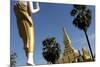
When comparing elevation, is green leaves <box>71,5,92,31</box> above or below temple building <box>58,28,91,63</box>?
above

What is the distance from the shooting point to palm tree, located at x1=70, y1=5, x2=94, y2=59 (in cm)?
207

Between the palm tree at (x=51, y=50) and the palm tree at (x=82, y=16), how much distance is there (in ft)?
0.82

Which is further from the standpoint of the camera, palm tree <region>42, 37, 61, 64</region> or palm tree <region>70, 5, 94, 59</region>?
palm tree <region>70, 5, 94, 59</region>

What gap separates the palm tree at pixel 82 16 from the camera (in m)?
2.07

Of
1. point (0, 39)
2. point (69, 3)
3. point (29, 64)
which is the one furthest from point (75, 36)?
point (0, 39)

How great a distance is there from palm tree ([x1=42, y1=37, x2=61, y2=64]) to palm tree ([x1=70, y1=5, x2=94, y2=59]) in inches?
9.9

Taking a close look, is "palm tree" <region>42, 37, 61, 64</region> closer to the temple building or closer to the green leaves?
the temple building

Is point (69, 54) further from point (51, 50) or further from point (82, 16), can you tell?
point (82, 16)

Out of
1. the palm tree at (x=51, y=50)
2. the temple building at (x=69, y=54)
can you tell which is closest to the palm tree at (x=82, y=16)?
the temple building at (x=69, y=54)

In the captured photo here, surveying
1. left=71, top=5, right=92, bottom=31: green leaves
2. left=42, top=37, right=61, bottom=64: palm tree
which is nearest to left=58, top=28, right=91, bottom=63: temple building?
left=42, top=37, right=61, bottom=64: palm tree

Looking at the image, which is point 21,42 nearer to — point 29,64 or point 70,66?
point 29,64

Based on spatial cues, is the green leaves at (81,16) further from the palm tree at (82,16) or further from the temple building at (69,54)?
the temple building at (69,54)

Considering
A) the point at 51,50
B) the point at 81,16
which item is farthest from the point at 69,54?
the point at 81,16

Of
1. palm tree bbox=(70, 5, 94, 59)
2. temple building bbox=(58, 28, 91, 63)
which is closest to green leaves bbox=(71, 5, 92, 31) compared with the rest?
palm tree bbox=(70, 5, 94, 59)
